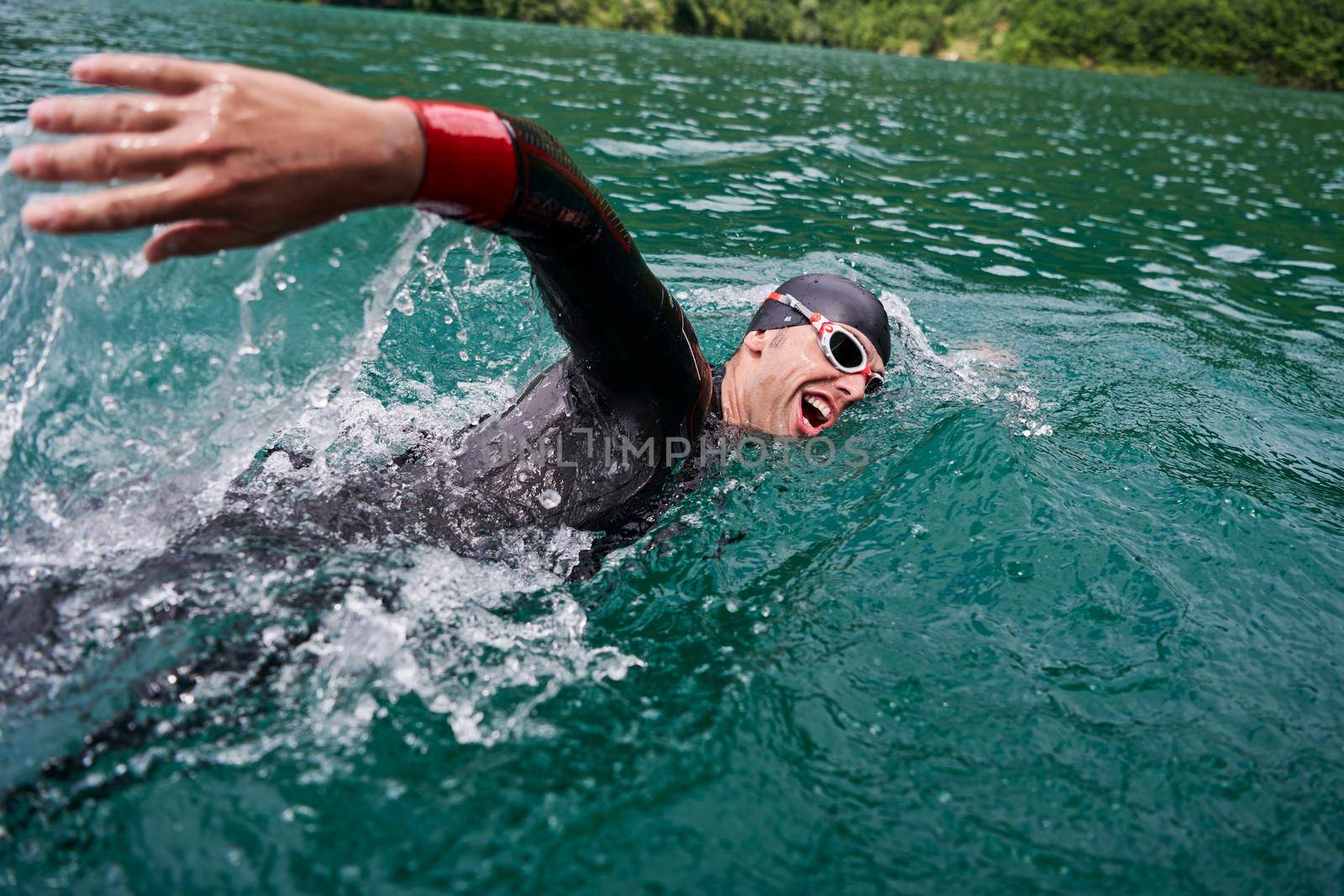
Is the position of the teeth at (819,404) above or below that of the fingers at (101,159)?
below

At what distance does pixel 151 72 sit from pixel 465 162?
60 cm

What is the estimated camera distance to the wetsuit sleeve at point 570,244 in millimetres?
1906

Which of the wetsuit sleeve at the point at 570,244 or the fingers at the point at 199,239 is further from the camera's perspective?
the wetsuit sleeve at the point at 570,244

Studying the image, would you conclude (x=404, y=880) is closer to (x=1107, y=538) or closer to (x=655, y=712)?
(x=655, y=712)

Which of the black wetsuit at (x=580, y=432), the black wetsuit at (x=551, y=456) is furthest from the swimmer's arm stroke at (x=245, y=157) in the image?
the black wetsuit at (x=580, y=432)

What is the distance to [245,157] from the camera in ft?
5.28

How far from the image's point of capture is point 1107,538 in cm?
370

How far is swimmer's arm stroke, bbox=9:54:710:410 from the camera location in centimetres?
160

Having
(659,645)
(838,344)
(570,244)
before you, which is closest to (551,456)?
(659,645)

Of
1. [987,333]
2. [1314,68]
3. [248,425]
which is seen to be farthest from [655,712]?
[1314,68]

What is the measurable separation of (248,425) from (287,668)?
996 millimetres

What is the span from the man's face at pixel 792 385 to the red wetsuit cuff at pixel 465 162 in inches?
65.3

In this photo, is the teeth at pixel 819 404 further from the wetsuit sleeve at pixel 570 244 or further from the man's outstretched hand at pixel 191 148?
the man's outstretched hand at pixel 191 148

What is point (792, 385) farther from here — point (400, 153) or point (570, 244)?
point (400, 153)
